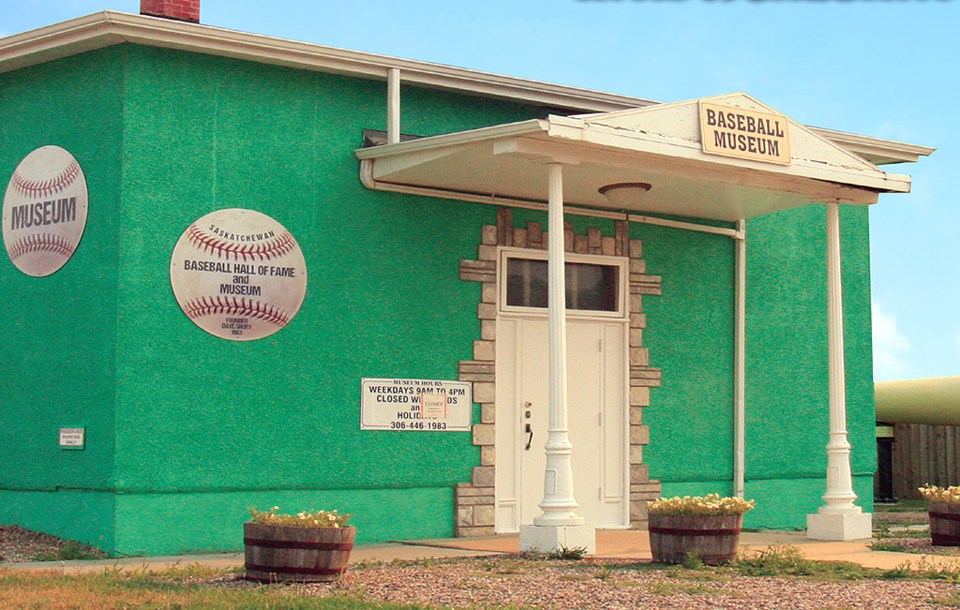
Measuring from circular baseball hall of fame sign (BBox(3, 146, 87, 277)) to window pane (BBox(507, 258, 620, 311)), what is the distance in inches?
175

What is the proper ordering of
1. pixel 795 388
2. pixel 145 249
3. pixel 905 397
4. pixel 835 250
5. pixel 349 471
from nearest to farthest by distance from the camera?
pixel 145 249 < pixel 349 471 < pixel 835 250 < pixel 795 388 < pixel 905 397

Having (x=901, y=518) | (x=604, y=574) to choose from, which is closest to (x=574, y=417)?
(x=604, y=574)

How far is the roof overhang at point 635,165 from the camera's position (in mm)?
12062

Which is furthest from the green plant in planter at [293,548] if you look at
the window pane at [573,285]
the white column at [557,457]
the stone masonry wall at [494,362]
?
A: the window pane at [573,285]

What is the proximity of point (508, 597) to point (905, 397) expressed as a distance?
1859 centimetres

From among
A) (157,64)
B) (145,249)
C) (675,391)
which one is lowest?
(675,391)

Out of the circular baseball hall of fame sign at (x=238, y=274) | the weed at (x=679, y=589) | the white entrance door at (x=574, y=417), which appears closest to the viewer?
the weed at (x=679, y=589)

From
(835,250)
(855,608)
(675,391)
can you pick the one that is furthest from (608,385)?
(855,608)

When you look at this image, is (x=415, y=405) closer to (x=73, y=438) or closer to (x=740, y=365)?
(x=73, y=438)

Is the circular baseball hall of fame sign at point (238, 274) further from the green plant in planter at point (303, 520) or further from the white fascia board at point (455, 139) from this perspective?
the green plant in planter at point (303, 520)

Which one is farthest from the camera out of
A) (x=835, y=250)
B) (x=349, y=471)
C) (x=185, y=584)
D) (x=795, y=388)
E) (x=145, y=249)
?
(x=795, y=388)

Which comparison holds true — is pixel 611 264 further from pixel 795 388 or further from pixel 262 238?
pixel 262 238

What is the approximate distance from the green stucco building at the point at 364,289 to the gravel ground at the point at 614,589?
7.31 feet

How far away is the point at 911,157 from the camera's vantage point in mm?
17250
